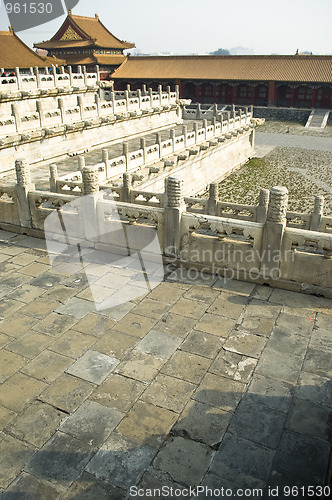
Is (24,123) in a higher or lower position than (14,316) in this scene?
higher

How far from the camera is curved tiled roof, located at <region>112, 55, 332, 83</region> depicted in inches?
1658

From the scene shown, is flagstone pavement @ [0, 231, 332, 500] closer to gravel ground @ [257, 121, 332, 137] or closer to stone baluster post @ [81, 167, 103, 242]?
stone baluster post @ [81, 167, 103, 242]

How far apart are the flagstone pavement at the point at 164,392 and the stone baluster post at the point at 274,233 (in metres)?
0.38

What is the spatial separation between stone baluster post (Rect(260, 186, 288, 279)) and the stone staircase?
36.0 m

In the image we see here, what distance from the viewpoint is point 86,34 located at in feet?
139

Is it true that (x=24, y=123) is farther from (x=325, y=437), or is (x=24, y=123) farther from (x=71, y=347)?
(x=325, y=437)

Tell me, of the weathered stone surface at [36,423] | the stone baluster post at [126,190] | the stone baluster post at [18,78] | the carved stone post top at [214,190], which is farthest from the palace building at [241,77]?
the weathered stone surface at [36,423]

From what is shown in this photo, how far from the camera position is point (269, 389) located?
5.01 m

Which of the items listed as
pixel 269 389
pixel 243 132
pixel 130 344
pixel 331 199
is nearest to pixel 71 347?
pixel 130 344

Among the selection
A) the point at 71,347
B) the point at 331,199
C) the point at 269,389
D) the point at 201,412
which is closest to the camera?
the point at 201,412

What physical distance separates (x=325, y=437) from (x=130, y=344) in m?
2.65

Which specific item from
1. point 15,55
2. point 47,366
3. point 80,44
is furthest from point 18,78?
point 80,44

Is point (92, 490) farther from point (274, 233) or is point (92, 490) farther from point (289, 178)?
point (289, 178)

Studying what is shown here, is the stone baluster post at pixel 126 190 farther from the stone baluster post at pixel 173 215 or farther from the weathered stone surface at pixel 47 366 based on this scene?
the weathered stone surface at pixel 47 366
